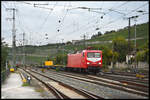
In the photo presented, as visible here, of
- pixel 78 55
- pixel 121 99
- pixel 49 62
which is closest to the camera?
pixel 121 99

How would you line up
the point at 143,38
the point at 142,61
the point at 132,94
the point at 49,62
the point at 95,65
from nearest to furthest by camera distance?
the point at 132,94 → the point at 95,65 → the point at 142,61 → the point at 49,62 → the point at 143,38

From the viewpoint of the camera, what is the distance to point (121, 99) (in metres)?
11.8

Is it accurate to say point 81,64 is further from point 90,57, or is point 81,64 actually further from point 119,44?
point 119,44

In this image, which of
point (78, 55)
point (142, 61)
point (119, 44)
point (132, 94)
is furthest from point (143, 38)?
point (132, 94)

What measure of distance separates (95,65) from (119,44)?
32893 mm

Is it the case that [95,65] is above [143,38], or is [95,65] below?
below

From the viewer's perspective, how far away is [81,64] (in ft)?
104

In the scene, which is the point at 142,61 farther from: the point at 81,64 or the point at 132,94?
the point at 132,94

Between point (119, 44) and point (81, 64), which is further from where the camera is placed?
point (119, 44)

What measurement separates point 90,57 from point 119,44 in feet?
108

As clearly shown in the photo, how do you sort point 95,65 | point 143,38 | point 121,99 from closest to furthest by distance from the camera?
1. point 121,99
2. point 95,65
3. point 143,38

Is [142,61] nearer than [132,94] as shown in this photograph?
No

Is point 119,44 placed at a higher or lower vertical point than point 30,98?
higher

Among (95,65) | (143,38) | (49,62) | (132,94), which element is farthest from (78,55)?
(143,38)
